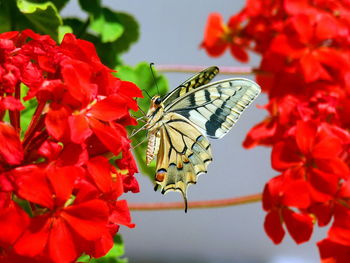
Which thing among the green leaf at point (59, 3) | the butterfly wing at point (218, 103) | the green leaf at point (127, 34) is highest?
the butterfly wing at point (218, 103)

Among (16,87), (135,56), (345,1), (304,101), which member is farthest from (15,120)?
(135,56)

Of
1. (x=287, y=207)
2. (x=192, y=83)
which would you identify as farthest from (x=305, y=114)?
(x=192, y=83)

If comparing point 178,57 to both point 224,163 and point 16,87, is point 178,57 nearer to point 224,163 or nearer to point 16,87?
point 224,163

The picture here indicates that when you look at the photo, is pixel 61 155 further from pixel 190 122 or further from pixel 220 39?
pixel 220 39

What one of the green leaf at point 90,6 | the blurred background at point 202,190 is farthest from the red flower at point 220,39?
the blurred background at point 202,190

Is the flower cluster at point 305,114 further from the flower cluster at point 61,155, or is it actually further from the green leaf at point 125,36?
the flower cluster at point 61,155

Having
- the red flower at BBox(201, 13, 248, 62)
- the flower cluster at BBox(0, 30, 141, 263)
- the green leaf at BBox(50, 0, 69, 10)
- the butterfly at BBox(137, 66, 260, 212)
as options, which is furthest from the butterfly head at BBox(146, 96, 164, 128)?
the red flower at BBox(201, 13, 248, 62)
